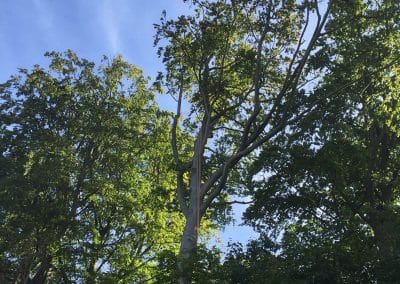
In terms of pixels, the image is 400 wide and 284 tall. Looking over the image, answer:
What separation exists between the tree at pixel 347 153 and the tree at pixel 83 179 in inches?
174

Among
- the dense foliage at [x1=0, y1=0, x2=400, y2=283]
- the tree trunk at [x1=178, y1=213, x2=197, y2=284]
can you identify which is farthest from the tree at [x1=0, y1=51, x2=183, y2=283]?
the tree trunk at [x1=178, y1=213, x2=197, y2=284]

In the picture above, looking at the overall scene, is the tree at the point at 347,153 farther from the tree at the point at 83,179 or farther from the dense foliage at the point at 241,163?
the tree at the point at 83,179

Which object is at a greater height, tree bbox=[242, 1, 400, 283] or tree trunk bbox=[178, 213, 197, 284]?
tree bbox=[242, 1, 400, 283]

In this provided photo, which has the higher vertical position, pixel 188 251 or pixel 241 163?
pixel 241 163

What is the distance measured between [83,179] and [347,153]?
38.1ft

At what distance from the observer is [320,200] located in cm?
1834

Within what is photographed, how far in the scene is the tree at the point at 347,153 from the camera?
16859mm

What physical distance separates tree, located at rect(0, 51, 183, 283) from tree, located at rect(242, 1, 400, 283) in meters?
4.42

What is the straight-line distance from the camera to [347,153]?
1822 cm

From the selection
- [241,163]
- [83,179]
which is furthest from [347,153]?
[83,179]

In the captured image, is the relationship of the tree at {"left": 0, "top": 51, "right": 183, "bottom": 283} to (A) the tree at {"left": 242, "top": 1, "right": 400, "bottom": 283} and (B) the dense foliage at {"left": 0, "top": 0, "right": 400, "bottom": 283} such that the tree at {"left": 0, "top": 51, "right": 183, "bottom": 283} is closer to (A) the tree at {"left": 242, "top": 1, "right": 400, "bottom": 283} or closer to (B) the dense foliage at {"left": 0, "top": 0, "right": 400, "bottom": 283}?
(B) the dense foliage at {"left": 0, "top": 0, "right": 400, "bottom": 283}

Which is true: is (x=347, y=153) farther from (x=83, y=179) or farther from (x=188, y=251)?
(x=83, y=179)

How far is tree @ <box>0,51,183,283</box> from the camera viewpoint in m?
20.2

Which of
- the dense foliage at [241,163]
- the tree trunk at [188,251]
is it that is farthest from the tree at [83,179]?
the tree trunk at [188,251]
